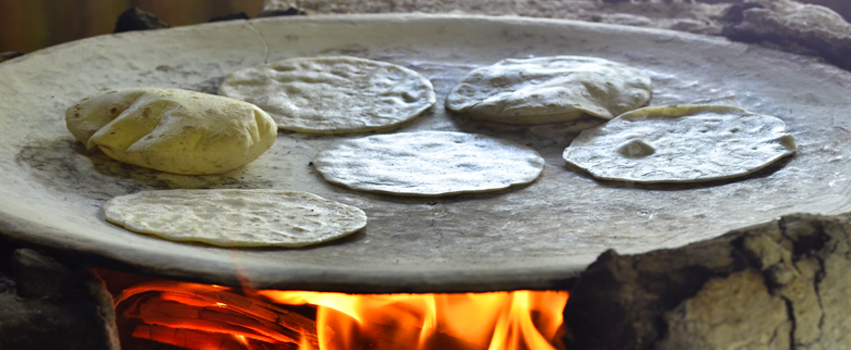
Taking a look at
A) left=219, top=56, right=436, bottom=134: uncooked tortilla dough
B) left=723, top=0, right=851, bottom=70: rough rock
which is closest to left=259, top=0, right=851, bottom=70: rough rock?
left=723, top=0, right=851, bottom=70: rough rock

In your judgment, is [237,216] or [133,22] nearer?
[237,216]

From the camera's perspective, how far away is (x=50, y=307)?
47.6 inches

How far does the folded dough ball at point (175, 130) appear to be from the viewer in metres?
1.68

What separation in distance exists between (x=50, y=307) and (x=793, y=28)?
2.84m

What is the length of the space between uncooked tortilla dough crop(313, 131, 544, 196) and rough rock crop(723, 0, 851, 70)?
4.80ft

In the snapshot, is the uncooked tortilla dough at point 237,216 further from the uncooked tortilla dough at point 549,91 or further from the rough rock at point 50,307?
the uncooked tortilla dough at point 549,91

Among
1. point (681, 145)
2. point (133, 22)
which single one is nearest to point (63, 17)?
point (133, 22)

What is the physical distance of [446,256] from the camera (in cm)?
133

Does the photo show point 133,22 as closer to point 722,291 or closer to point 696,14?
point 722,291

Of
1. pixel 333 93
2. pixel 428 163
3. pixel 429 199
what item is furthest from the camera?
pixel 333 93

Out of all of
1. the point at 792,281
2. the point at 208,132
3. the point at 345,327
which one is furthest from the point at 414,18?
the point at 792,281

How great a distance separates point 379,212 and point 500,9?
2.90 metres

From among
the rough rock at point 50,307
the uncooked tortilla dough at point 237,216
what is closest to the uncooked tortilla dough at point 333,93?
the uncooked tortilla dough at point 237,216

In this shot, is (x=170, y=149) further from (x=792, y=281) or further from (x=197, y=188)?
(x=792, y=281)
